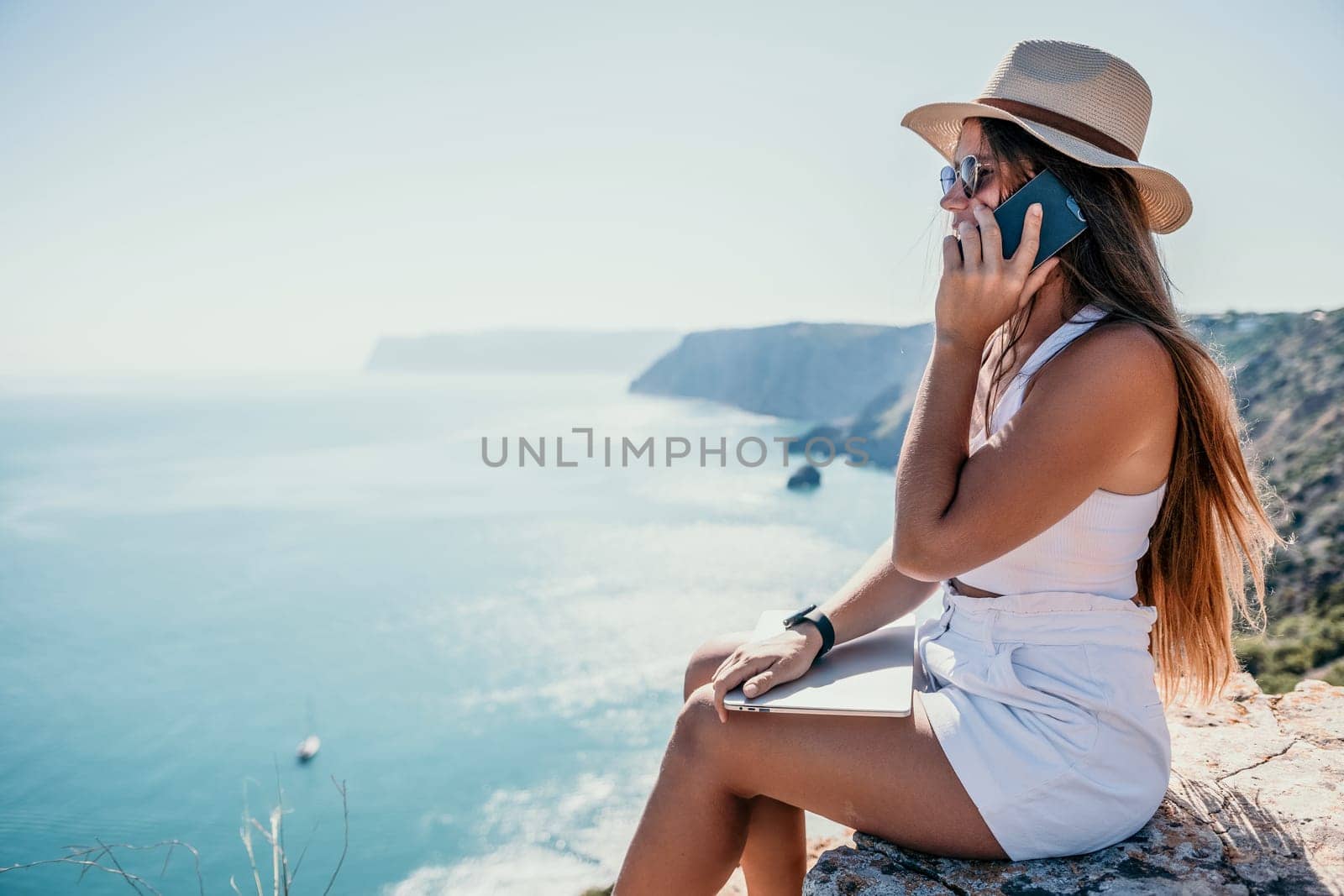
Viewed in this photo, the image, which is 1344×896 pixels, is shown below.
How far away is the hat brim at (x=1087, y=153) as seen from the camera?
113 centimetres

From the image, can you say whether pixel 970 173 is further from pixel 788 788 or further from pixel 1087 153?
pixel 788 788

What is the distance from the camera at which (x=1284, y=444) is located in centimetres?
2161

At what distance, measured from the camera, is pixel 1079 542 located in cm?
114

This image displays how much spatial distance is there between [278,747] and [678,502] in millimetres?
31119

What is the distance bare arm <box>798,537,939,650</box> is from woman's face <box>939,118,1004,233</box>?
1.86ft

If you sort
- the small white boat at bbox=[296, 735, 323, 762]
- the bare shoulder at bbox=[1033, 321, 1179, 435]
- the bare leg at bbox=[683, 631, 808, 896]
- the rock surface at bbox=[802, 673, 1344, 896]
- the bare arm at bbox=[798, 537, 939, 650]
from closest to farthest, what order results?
the bare shoulder at bbox=[1033, 321, 1179, 435] → the rock surface at bbox=[802, 673, 1344, 896] → the bare leg at bbox=[683, 631, 808, 896] → the bare arm at bbox=[798, 537, 939, 650] → the small white boat at bbox=[296, 735, 323, 762]

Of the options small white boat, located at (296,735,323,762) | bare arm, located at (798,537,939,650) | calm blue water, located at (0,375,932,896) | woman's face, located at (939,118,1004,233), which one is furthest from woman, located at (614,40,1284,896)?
small white boat, located at (296,735,323,762)

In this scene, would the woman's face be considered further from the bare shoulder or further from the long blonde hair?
the bare shoulder

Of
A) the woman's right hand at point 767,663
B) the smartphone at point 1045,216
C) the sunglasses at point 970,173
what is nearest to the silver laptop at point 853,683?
the woman's right hand at point 767,663

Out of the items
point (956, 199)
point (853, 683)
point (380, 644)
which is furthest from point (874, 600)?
point (380, 644)

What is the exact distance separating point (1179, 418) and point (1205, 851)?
0.68m

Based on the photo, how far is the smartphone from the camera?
113 cm

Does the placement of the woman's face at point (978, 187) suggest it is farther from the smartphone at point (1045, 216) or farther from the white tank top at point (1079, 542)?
the white tank top at point (1079, 542)

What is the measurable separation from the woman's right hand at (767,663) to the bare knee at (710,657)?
0.12 m
